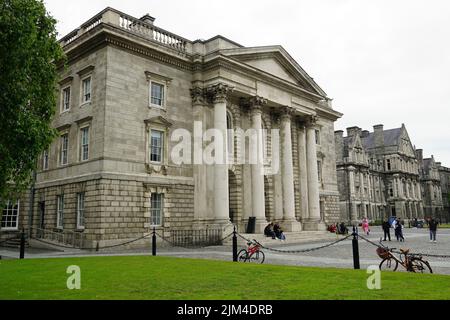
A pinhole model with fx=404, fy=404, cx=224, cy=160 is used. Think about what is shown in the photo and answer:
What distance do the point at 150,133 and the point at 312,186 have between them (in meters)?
16.5

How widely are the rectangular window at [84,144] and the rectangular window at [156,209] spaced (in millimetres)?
Answer: 4744

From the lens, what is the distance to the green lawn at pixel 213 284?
7969 millimetres

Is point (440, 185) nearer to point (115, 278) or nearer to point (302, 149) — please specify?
point (302, 149)

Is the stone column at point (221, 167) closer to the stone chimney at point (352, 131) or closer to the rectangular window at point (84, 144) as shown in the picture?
the rectangular window at point (84, 144)

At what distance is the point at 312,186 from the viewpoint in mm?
35469

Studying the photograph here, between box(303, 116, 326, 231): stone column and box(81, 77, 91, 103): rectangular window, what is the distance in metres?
19.5

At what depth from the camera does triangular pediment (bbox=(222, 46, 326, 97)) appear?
29.4m

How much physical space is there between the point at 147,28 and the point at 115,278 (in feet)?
64.5

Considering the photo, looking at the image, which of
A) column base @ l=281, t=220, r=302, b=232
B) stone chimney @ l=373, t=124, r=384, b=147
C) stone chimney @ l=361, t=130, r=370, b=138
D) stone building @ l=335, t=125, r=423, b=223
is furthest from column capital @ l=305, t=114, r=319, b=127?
stone chimney @ l=361, t=130, r=370, b=138

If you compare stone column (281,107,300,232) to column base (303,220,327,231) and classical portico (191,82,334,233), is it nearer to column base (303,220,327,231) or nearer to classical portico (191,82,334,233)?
classical portico (191,82,334,233)

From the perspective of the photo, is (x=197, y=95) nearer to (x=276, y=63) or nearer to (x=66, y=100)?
Result: (x=276, y=63)
